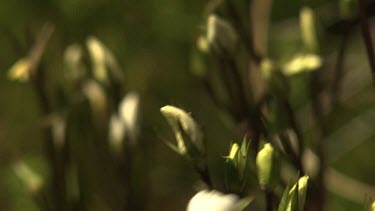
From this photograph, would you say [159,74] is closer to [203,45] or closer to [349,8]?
[203,45]

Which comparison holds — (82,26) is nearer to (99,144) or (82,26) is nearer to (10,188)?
(10,188)

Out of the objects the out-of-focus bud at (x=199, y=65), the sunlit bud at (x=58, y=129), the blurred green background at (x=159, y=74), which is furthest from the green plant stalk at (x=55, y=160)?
the blurred green background at (x=159, y=74)

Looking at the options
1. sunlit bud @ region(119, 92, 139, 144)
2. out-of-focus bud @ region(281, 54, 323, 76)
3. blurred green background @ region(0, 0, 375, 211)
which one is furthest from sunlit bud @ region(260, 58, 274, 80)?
blurred green background @ region(0, 0, 375, 211)

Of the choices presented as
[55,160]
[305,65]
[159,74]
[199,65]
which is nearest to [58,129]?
[55,160]

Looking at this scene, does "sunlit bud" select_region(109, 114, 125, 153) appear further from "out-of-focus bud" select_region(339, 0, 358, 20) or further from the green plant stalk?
"out-of-focus bud" select_region(339, 0, 358, 20)

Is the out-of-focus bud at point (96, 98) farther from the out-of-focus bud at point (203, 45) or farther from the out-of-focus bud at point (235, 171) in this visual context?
the out-of-focus bud at point (235, 171)
